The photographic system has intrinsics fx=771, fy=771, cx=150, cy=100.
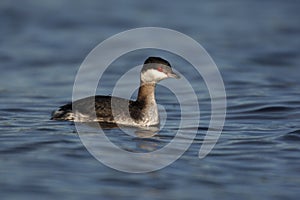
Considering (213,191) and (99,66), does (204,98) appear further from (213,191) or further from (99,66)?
(213,191)

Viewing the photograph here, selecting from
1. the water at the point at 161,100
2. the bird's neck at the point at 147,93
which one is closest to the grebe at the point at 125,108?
the bird's neck at the point at 147,93

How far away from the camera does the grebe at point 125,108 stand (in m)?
12.5

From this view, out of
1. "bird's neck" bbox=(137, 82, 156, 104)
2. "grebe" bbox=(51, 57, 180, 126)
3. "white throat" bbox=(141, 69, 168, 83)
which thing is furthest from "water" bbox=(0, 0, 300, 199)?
"white throat" bbox=(141, 69, 168, 83)

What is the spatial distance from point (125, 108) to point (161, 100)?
2.92m

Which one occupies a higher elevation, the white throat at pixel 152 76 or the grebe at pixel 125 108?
the white throat at pixel 152 76

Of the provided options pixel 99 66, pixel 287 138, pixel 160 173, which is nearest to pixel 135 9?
pixel 99 66

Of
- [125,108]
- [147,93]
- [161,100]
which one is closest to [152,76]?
[147,93]

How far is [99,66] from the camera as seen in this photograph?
18766 millimetres

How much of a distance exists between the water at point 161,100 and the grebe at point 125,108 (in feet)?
0.84

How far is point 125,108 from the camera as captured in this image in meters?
12.6

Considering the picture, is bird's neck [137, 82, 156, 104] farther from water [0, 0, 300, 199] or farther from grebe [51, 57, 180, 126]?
water [0, 0, 300, 199]

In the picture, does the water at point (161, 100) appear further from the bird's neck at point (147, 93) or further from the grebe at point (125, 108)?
the bird's neck at point (147, 93)

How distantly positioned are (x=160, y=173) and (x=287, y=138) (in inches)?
108

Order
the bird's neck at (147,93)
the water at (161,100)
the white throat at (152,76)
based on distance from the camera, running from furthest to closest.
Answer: the bird's neck at (147,93)
the white throat at (152,76)
the water at (161,100)
